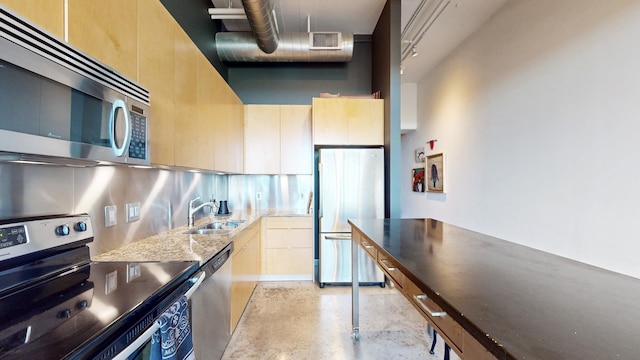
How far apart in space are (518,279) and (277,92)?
12.1 ft

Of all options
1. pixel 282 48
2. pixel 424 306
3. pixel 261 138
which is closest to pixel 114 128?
pixel 424 306

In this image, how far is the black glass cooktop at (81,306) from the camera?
632mm

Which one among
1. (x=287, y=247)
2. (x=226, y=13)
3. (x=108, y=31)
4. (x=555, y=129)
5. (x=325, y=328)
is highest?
(x=226, y=13)

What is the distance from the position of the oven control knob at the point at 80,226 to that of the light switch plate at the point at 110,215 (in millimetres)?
208

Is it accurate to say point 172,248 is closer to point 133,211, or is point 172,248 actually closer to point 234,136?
point 133,211

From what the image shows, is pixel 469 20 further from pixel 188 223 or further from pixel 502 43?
pixel 188 223

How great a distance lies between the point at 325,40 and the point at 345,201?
211 cm

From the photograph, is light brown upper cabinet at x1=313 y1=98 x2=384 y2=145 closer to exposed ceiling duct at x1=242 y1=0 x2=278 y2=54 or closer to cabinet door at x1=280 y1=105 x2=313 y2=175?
cabinet door at x1=280 y1=105 x2=313 y2=175

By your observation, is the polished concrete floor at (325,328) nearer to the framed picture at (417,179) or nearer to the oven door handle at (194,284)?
the oven door handle at (194,284)

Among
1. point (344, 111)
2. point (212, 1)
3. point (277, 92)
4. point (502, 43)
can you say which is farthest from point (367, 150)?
point (212, 1)

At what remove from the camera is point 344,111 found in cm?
334

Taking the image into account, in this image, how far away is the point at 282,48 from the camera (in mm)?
3420

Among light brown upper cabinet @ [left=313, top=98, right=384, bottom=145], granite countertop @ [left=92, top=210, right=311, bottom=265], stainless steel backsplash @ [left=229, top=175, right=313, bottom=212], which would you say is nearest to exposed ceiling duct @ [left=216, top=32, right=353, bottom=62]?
light brown upper cabinet @ [left=313, top=98, right=384, bottom=145]

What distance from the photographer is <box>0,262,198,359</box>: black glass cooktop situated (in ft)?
2.07
